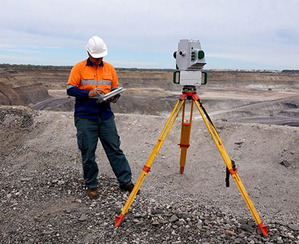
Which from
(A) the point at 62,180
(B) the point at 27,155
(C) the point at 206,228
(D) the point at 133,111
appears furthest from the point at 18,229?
(D) the point at 133,111

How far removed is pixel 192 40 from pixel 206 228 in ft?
6.94

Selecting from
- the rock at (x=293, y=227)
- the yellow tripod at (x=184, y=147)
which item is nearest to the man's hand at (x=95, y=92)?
the yellow tripod at (x=184, y=147)

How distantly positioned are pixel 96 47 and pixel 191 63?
1.19m

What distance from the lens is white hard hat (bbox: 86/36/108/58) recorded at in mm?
3689

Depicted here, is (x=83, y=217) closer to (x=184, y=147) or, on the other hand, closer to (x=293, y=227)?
(x=184, y=147)

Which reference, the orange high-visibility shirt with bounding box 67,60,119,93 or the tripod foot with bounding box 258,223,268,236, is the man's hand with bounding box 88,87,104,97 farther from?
the tripod foot with bounding box 258,223,268,236

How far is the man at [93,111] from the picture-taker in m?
3.71

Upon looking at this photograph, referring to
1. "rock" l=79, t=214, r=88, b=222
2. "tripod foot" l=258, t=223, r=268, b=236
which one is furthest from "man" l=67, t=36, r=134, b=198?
"tripod foot" l=258, t=223, r=268, b=236

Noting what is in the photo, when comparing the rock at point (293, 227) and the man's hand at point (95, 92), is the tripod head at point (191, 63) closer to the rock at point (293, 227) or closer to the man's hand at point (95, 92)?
the man's hand at point (95, 92)

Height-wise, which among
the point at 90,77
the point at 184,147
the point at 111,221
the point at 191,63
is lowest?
the point at 111,221

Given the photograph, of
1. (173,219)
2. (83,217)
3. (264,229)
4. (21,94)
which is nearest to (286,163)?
(264,229)

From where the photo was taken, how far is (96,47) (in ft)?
12.1

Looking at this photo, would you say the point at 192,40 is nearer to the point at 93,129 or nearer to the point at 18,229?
the point at 93,129

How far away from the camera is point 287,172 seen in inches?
189
